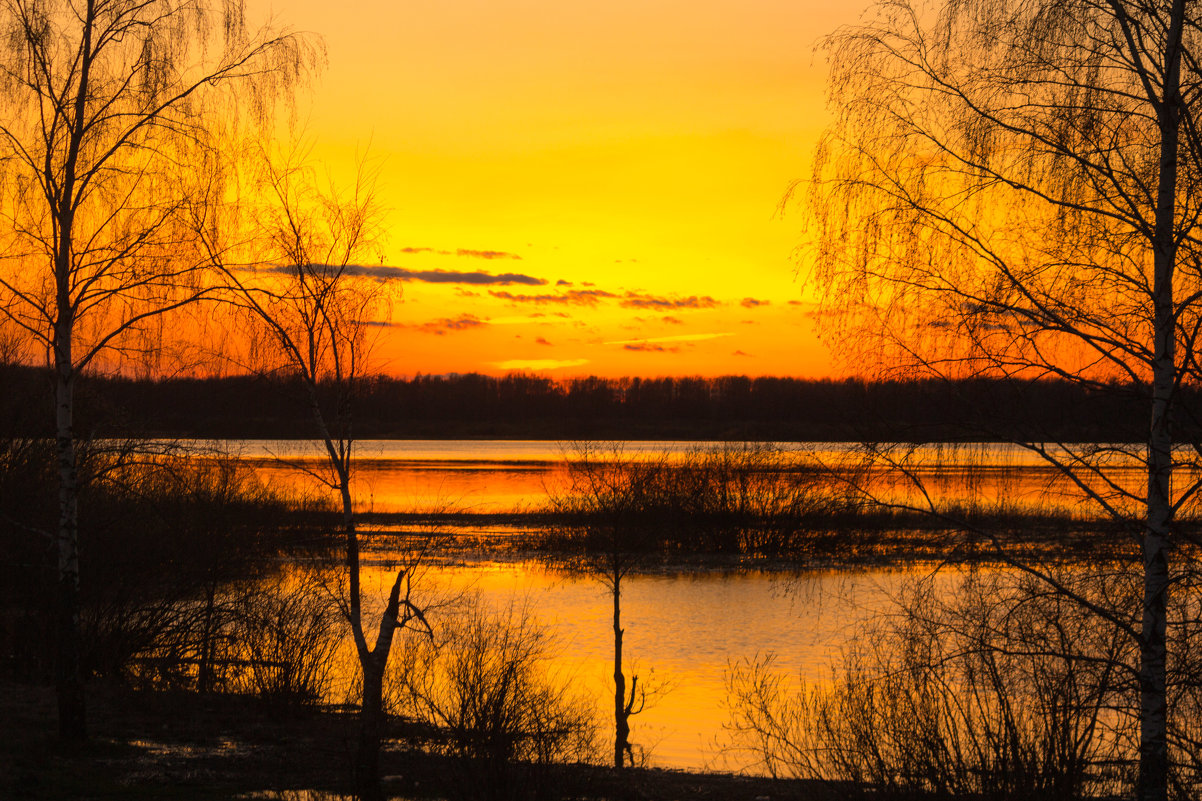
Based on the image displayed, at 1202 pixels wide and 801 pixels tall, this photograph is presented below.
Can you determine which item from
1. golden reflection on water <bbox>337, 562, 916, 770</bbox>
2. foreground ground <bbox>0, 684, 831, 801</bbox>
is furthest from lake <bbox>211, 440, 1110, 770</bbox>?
foreground ground <bbox>0, 684, 831, 801</bbox>

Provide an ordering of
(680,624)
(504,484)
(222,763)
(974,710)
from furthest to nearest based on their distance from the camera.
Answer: (504,484), (680,624), (974,710), (222,763)

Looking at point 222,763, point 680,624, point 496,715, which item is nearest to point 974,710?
point 496,715

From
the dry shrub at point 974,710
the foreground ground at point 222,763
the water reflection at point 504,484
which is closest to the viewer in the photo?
the dry shrub at point 974,710

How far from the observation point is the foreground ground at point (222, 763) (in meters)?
10.2

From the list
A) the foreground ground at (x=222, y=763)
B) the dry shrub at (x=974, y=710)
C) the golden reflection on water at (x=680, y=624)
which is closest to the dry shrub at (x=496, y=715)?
the foreground ground at (x=222, y=763)

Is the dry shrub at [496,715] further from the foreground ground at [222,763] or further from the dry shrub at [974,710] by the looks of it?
the dry shrub at [974,710]

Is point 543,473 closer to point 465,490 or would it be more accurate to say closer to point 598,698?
point 465,490

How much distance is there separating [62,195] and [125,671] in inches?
379

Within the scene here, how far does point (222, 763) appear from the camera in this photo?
12055mm

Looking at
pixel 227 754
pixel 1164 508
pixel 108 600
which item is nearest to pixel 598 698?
pixel 227 754

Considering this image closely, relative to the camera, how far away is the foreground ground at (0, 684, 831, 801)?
10.2 metres

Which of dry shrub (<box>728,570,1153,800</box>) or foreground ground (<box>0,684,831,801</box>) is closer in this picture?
dry shrub (<box>728,570,1153,800</box>)

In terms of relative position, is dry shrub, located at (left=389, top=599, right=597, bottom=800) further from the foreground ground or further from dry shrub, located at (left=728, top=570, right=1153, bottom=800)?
dry shrub, located at (left=728, top=570, right=1153, bottom=800)

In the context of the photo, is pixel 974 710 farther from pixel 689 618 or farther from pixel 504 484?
pixel 504 484
